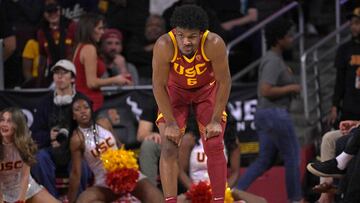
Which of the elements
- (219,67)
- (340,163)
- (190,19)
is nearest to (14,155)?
(219,67)

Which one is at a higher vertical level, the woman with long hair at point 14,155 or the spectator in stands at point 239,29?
the spectator in stands at point 239,29

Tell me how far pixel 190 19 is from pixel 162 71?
0.47 metres

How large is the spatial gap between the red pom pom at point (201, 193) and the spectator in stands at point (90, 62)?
6.44 ft

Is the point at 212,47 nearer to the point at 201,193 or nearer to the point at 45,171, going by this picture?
the point at 201,193

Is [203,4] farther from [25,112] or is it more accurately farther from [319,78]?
[25,112]

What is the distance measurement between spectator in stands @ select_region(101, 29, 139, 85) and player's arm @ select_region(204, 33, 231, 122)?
3788mm

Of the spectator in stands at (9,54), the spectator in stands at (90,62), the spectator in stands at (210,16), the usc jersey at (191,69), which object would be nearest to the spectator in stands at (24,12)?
the spectator in stands at (9,54)

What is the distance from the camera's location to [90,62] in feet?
36.4

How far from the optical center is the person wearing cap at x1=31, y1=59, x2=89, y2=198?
34.4 ft

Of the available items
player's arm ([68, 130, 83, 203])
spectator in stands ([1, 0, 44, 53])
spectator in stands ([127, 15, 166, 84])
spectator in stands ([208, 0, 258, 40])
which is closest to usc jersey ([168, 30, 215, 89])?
player's arm ([68, 130, 83, 203])

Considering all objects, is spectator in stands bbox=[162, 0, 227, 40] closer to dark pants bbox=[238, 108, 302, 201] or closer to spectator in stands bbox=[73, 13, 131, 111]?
dark pants bbox=[238, 108, 302, 201]

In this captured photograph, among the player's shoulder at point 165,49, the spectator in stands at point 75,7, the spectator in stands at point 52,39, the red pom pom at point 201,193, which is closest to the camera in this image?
the player's shoulder at point 165,49

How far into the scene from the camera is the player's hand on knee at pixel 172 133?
8.30 meters

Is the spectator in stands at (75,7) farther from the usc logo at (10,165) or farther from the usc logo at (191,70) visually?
the usc logo at (191,70)
